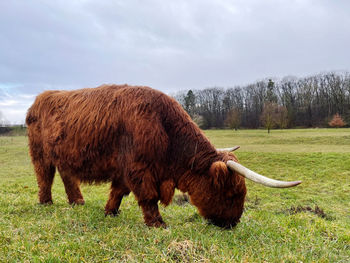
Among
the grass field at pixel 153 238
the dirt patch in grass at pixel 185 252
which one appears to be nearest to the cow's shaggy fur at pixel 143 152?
the grass field at pixel 153 238

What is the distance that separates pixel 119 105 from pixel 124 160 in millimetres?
881

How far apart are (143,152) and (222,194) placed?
1.25m

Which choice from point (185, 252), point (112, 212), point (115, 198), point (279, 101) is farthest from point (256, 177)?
point (279, 101)

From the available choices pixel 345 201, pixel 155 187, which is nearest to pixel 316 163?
pixel 345 201

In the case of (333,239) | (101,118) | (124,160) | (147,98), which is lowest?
(333,239)

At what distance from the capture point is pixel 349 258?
2520mm

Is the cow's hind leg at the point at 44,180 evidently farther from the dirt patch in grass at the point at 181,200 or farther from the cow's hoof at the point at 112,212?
the dirt patch in grass at the point at 181,200

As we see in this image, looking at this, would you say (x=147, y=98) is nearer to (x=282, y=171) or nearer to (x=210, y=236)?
(x=210, y=236)

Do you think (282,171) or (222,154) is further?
(282,171)

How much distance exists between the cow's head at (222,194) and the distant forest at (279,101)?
4409cm

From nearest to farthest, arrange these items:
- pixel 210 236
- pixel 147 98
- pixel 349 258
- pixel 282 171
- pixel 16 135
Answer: pixel 349 258
pixel 210 236
pixel 147 98
pixel 282 171
pixel 16 135

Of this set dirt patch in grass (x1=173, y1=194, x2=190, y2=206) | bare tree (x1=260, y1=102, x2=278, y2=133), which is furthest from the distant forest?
dirt patch in grass (x1=173, y1=194, x2=190, y2=206)

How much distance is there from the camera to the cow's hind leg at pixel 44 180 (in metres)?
4.94

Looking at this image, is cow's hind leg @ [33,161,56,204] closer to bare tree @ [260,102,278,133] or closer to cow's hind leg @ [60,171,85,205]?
cow's hind leg @ [60,171,85,205]
